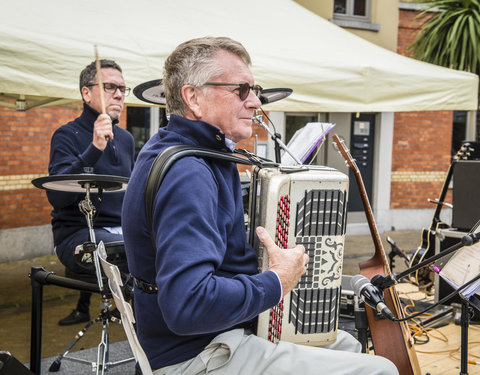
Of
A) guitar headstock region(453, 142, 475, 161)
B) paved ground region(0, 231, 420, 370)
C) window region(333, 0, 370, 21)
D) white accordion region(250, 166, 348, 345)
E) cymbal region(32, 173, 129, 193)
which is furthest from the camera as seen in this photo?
window region(333, 0, 370, 21)

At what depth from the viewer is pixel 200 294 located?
4.36 ft

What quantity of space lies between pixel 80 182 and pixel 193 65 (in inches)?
43.5

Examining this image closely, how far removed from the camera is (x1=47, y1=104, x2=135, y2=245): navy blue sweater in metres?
3.20

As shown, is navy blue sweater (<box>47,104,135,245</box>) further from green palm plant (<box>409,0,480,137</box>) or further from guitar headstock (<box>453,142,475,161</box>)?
green palm plant (<box>409,0,480,137</box>)

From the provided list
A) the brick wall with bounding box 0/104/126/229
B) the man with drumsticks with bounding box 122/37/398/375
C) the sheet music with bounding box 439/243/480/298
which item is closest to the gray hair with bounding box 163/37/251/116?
the man with drumsticks with bounding box 122/37/398/375

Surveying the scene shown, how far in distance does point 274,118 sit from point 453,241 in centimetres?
559

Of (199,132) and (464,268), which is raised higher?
(199,132)

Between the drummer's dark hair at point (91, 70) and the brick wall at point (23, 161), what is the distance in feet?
12.9

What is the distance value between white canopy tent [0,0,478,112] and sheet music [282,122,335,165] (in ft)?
2.86

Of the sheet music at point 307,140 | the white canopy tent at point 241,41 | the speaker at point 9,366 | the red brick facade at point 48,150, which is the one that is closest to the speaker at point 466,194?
the white canopy tent at point 241,41

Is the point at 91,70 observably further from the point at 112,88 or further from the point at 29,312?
the point at 29,312

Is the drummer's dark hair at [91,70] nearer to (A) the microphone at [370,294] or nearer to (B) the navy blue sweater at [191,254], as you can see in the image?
(B) the navy blue sweater at [191,254]

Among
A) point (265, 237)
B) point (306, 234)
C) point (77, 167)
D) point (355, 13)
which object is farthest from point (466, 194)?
point (355, 13)

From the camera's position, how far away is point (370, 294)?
6.88ft
